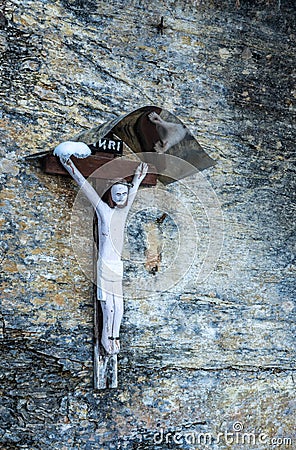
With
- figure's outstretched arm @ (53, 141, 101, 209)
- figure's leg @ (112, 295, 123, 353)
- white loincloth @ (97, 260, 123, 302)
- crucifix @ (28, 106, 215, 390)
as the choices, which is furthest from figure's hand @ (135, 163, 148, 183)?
figure's leg @ (112, 295, 123, 353)

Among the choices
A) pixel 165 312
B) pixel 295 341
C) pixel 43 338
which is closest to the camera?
pixel 43 338

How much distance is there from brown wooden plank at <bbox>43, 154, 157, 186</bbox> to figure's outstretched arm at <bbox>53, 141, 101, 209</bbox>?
0.04 metres

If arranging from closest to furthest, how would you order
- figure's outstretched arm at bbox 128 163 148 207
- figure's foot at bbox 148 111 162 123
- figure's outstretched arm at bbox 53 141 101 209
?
figure's outstretched arm at bbox 53 141 101 209
figure's foot at bbox 148 111 162 123
figure's outstretched arm at bbox 128 163 148 207

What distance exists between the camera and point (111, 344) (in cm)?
349

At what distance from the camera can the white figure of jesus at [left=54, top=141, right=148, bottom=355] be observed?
3482 mm

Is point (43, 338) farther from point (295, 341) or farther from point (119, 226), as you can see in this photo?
point (295, 341)

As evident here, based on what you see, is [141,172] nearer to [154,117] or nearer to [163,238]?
[154,117]

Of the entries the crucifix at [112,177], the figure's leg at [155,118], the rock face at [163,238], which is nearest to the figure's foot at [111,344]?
the crucifix at [112,177]

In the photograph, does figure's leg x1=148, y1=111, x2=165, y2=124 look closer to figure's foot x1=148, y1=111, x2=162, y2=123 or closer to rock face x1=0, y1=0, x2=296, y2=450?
figure's foot x1=148, y1=111, x2=162, y2=123

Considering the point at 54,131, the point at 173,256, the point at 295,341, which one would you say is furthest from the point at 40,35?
the point at 295,341

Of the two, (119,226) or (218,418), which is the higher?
(119,226)

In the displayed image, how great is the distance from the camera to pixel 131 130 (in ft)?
11.5

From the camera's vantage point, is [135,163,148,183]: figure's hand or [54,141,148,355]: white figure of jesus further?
[135,163,148,183]: figure's hand

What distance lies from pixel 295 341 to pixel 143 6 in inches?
85.9
